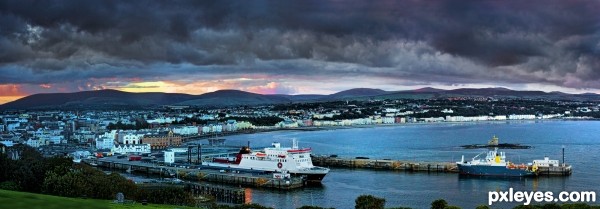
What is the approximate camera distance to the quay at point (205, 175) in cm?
3584

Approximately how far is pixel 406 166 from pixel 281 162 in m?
9.37

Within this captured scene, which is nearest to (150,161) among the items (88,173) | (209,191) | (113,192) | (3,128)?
(209,191)

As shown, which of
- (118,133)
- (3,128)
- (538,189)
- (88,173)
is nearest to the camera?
(88,173)

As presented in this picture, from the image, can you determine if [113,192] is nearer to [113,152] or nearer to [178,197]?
[178,197]

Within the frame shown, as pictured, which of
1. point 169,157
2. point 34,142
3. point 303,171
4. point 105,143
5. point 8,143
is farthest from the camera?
point 105,143

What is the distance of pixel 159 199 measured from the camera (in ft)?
78.7

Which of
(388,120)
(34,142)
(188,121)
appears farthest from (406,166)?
(388,120)

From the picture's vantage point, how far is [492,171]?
133 feet

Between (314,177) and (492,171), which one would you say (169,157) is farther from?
(492,171)

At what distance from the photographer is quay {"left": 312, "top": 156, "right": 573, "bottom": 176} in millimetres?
40281

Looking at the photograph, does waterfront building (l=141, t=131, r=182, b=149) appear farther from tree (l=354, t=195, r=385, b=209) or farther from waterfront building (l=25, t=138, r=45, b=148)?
tree (l=354, t=195, r=385, b=209)

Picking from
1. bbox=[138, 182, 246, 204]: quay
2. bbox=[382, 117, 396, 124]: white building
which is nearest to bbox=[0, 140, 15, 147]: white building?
bbox=[138, 182, 246, 204]: quay

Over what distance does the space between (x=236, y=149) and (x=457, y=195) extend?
104 feet

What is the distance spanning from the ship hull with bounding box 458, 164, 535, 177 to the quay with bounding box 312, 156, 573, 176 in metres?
1.40
